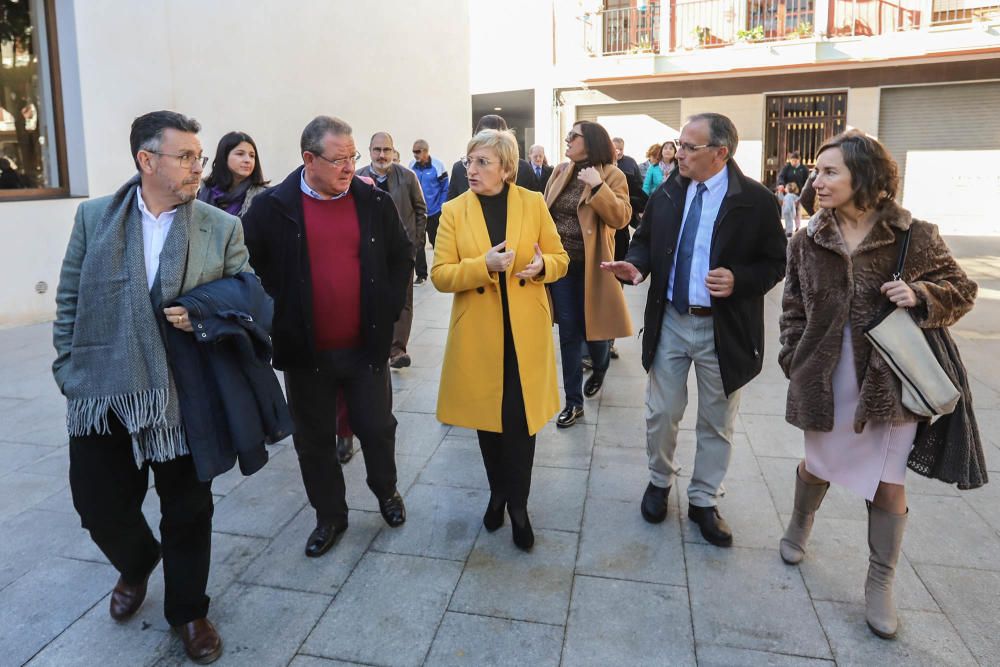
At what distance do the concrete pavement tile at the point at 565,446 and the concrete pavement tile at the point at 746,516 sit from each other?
599mm

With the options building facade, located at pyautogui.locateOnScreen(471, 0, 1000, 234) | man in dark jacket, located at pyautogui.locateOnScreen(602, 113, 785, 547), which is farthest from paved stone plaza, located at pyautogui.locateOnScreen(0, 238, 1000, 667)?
building facade, located at pyautogui.locateOnScreen(471, 0, 1000, 234)

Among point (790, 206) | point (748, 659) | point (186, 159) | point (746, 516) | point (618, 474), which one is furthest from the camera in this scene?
point (790, 206)

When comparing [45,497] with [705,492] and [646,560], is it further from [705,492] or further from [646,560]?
[705,492]

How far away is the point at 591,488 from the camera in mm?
4125

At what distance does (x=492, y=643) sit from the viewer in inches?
110

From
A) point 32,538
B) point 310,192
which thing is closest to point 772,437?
point 310,192

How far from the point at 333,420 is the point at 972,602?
8.74 feet

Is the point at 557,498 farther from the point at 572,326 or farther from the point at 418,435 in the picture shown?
the point at 572,326

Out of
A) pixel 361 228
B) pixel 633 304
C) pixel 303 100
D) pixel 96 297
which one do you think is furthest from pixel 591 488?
pixel 303 100

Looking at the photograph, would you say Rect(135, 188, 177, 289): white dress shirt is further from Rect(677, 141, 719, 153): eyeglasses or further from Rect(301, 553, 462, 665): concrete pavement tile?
Rect(677, 141, 719, 153): eyeglasses

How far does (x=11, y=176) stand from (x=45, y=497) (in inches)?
209

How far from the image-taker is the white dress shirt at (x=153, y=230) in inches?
100

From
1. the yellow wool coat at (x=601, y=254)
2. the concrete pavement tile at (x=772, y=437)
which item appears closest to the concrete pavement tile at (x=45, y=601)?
the yellow wool coat at (x=601, y=254)

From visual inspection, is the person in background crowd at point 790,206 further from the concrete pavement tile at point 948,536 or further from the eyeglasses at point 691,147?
the eyeglasses at point 691,147
